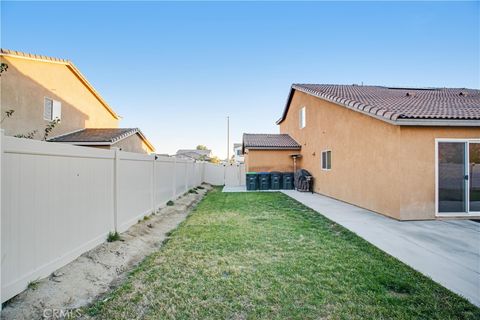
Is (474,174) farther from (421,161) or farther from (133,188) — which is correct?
(133,188)

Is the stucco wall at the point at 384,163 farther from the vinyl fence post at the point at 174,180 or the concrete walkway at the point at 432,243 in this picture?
the vinyl fence post at the point at 174,180

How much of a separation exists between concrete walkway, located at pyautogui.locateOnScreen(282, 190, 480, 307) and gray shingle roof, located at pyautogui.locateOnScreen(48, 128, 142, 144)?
1245cm

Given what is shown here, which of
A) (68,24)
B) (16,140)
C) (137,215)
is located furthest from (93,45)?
(16,140)

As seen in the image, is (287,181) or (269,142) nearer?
(287,181)

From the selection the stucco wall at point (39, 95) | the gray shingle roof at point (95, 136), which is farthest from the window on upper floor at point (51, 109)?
the gray shingle roof at point (95, 136)

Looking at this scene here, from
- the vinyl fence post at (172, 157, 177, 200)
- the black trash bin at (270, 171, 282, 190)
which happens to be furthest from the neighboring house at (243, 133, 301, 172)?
the vinyl fence post at (172, 157, 177, 200)

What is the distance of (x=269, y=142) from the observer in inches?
667

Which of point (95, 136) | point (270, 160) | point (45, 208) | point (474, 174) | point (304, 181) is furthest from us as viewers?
point (270, 160)

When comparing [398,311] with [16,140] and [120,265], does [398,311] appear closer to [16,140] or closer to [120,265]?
[120,265]

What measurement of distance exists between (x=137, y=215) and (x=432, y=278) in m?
5.99

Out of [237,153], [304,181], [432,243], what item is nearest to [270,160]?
[304,181]

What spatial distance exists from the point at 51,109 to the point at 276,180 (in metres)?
13.5

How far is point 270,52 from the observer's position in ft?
49.8

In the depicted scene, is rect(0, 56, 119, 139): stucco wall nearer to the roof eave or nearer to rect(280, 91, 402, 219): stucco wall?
rect(280, 91, 402, 219): stucco wall
